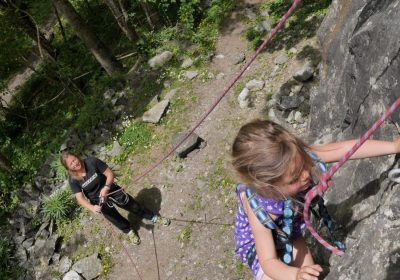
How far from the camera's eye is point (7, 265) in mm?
8805

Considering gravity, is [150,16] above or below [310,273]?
below

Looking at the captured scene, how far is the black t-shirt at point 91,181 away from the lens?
6.29 metres

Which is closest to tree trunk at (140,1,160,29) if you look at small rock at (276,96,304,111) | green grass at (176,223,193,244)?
small rock at (276,96,304,111)

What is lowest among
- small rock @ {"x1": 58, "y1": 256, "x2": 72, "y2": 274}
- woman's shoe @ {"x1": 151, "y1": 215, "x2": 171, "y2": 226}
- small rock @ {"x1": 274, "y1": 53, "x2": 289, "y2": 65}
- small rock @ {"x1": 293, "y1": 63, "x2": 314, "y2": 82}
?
small rock @ {"x1": 58, "y1": 256, "x2": 72, "y2": 274}

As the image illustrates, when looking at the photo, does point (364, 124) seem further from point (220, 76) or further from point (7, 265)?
point (7, 265)

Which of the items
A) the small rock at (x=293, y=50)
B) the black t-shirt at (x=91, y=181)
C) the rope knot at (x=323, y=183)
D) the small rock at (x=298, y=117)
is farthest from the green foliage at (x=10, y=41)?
the rope knot at (x=323, y=183)

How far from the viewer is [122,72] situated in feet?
37.6

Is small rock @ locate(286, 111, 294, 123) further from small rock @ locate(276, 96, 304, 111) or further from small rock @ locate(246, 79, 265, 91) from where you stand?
small rock @ locate(246, 79, 265, 91)

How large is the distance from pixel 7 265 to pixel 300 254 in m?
7.65

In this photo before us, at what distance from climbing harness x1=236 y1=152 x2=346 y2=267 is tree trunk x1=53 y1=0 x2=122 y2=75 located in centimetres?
829

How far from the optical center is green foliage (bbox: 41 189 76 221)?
8.80m

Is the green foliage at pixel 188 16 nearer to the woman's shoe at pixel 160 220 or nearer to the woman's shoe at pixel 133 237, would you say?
the woman's shoe at pixel 160 220

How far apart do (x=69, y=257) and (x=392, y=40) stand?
281 inches

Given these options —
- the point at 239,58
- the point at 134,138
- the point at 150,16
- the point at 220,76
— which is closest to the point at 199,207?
the point at 134,138
